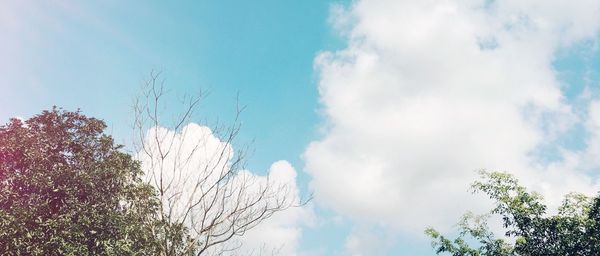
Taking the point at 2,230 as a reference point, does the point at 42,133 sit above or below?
above

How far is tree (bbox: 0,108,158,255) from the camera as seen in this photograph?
47.8 ft

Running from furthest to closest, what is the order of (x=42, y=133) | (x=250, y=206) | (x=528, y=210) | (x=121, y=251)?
1. (x=528, y=210)
2. (x=42, y=133)
3. (x=121, y=251)
4. (x=250, y=206)

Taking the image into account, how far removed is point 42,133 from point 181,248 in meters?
9.84

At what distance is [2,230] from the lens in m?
14.5

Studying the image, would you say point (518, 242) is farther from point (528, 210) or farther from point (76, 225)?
point (76, 225)

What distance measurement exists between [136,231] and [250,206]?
5052 mm

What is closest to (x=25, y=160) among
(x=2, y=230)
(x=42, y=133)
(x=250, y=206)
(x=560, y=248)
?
(x=42, y=133)

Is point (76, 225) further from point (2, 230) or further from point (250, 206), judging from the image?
point (250, 206)

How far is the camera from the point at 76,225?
14961 millimetres

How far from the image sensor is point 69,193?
1606 cm

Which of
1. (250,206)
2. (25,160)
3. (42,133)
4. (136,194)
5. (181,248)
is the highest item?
(42,133)

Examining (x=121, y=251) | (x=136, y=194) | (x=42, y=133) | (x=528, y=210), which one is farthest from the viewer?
(x=528, y=210)

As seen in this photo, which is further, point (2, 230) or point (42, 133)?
point (42, 133)

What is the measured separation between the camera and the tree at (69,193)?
14.6 m
